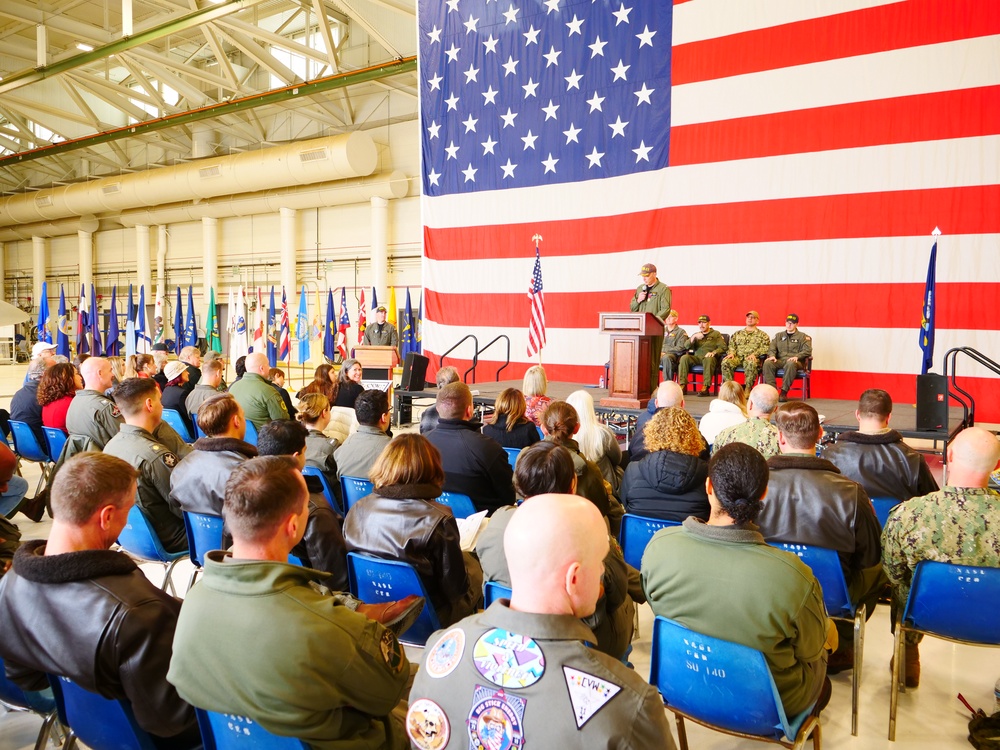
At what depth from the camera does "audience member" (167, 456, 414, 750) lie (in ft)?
4.56

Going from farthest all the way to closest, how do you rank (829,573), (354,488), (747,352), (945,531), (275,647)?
(747,352)
(354,488)
(829,573)
(945,531)
(275,647)

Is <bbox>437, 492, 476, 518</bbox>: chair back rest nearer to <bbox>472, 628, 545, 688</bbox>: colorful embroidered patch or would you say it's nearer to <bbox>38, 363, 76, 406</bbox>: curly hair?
<bbox>472, 628, 545, 688</bbox>: colorful embroidered patch

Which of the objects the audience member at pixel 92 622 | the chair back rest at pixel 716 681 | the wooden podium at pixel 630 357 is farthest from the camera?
the wooden podium at pixel 630 357

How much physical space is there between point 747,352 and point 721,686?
21.3ft

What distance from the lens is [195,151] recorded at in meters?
18.0

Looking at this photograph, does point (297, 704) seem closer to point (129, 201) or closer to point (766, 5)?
point (766, 5)

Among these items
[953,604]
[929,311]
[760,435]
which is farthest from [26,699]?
[929,311]

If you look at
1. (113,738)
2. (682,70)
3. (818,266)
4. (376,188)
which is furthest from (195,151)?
(113,738)

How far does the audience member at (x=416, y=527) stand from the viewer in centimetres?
232

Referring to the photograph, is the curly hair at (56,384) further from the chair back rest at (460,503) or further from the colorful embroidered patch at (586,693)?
the colorful embroidered patch at (586,693)

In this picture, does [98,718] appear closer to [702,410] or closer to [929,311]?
[702,410]

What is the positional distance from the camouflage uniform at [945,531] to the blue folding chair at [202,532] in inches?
96.2

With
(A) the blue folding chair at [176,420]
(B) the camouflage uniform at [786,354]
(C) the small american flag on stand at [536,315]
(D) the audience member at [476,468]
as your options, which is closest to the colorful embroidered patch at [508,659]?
(D) the audience member at [476,468]

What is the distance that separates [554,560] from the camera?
115 centimetres
